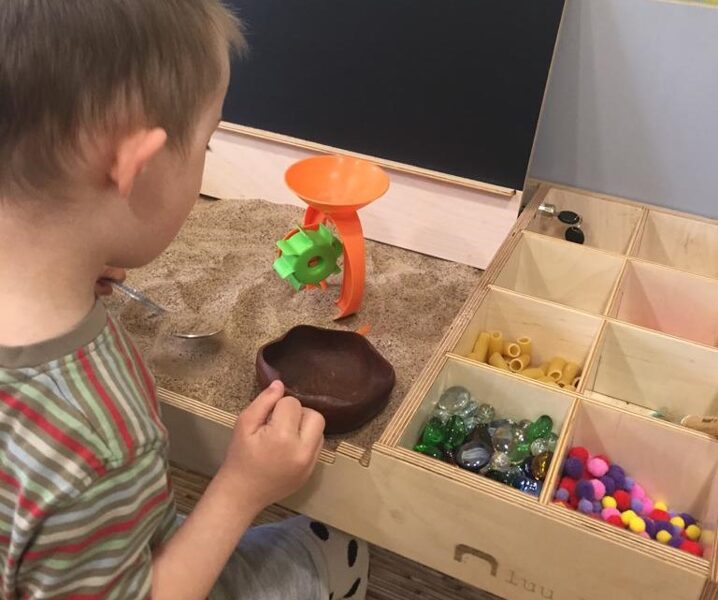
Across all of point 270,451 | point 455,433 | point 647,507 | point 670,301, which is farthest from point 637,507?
point 270,451

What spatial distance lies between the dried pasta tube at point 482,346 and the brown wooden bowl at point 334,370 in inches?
5.2

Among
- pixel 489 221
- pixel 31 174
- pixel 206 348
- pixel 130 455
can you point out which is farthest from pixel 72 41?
pixel 489 221

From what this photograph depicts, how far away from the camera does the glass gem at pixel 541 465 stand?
785 mm

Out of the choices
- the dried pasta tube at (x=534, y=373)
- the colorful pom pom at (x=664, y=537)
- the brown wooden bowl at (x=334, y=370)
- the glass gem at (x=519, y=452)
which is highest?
the glass gem at (x=519, y=452)

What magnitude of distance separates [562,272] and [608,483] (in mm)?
373

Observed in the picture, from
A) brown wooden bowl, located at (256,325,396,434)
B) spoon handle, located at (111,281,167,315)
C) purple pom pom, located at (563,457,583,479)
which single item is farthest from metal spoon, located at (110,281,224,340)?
purple pom pom, located at (563,457,583,479)

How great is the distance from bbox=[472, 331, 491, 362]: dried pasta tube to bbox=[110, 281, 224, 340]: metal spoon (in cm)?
37

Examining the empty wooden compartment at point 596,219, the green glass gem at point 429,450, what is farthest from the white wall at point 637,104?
the green glass gem at point 429,450

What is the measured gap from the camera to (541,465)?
0.79 m

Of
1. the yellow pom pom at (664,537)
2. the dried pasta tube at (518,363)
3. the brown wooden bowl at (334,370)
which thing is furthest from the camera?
the dried pasta tube at (518,363)

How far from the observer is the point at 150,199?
1.58 ft

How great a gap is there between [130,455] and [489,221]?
83 centimetres

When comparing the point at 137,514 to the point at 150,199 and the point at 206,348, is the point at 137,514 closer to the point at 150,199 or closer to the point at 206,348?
the point at 150,199

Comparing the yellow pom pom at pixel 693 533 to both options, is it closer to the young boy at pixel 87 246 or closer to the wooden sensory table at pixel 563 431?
the wooden sensory table at pixel 563 431
